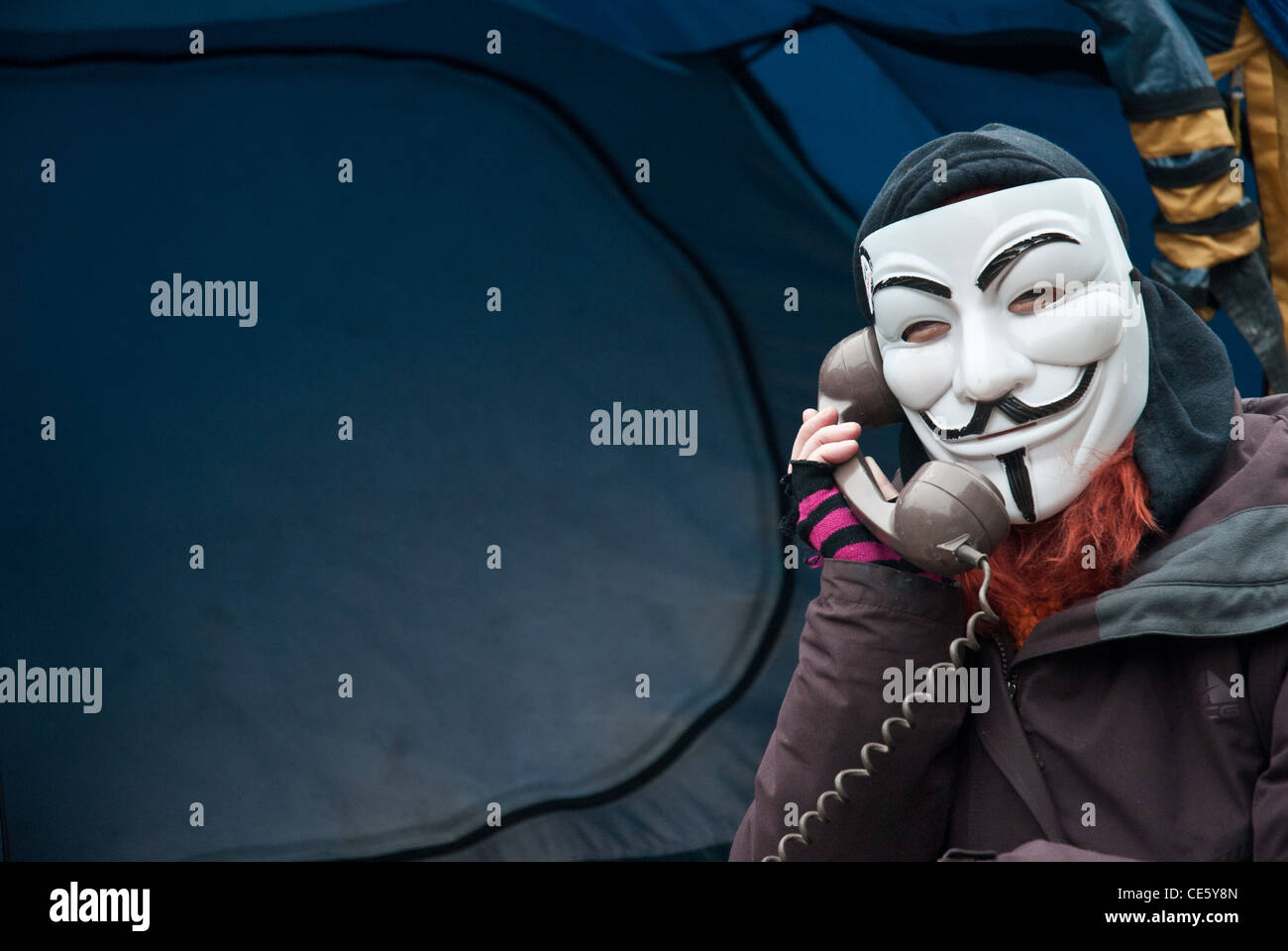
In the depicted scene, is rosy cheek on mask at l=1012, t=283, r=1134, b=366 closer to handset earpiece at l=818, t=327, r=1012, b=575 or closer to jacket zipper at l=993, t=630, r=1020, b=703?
handset earpiece at l=818, t=327, r=1012, b=575

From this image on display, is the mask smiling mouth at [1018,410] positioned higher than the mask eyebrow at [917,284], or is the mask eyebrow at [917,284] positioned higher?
the mask eyebrow at [917,284]

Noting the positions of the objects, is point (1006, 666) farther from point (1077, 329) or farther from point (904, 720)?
point (1077, 329)

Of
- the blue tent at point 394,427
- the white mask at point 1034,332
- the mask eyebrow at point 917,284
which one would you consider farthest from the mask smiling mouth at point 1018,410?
the blue tent at point 394,427

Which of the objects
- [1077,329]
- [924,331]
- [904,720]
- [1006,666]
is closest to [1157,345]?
[1077,329]

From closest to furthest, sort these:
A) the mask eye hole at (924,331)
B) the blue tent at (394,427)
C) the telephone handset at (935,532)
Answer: the telephone handset at (935,532)
the mask eye hole at (924,331)
the blue tent at (394,427)

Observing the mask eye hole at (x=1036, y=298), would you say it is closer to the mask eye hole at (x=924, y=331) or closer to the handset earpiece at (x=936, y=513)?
the mask eye hole at (x=924, y=331)

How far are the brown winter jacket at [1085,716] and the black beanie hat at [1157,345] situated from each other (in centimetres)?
3

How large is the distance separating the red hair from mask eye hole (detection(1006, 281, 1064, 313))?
0.58 feet

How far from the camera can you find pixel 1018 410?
1.26 meters

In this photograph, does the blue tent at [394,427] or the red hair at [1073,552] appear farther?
the blue tent at [394,427]

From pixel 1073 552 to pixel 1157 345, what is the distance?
0.26 metres

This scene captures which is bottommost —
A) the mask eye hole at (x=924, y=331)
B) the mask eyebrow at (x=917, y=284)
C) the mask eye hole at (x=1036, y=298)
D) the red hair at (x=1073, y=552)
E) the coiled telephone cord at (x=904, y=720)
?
the coiled telephone cord at (x=904, y=720)

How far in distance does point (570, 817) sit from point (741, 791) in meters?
0.37

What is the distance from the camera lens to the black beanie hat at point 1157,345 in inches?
48.6
